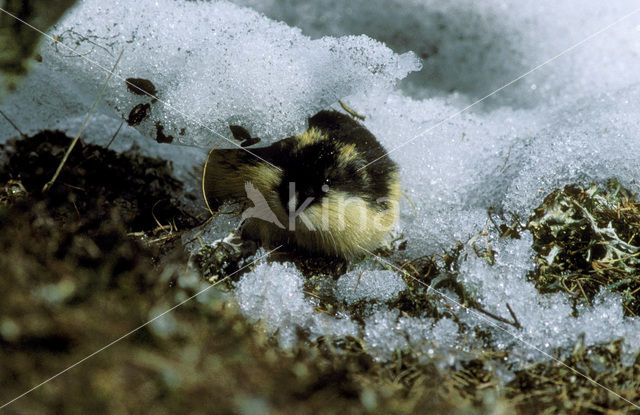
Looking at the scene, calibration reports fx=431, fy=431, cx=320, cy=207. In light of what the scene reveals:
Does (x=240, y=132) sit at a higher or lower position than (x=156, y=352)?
higher

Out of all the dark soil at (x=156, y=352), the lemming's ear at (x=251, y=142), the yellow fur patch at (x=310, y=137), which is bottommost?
the dark soil at (x=156, y=352)

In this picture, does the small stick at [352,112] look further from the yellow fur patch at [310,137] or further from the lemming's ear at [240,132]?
the lemming's ear at [240,132]

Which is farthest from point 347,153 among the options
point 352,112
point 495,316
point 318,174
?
point 495,316

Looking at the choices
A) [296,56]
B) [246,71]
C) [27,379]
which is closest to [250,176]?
[246,71]

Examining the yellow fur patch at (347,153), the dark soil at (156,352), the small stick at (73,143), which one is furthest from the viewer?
the small stick at (73,143)

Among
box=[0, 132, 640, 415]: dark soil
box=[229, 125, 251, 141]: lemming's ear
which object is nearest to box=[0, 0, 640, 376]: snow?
box=[229, 125, 251, 141]: lemming's ear

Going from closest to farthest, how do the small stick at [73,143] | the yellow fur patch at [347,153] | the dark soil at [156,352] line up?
the dark soil at [156,352] < the yellow fur patch at [347,153] < the small stick at [73,143]

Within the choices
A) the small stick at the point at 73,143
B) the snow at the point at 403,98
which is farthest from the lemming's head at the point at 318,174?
the small stick at the point at 73,143

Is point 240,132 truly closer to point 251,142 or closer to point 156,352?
point 251,142

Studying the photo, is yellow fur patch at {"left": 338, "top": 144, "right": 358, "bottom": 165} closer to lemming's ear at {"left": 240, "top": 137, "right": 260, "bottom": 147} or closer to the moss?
lemming's ear at {"left": 240, "top": 137, "right": 260, "bottom": 147}
